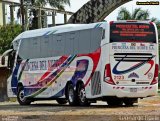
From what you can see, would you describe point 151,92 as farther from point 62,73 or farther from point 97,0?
point 97,0

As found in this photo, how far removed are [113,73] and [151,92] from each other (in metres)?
1.75

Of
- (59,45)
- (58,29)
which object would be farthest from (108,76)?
(58,29)

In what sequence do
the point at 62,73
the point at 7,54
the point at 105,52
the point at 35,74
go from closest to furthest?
the point at 105,52 < the point at 62,73 < the point at 35,74 < the point at 7,54

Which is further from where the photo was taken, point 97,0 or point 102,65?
point 97,0

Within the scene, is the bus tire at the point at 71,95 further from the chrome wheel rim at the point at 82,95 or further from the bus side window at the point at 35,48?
the bus side window at the point at 35,48

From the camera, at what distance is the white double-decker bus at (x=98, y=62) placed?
23.4m

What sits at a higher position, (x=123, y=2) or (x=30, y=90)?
(x=123, y=2)

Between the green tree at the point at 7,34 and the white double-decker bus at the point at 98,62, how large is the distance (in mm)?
33984

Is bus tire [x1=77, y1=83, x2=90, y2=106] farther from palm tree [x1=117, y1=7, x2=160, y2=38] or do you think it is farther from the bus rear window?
palm tree [x1=117, y1=7, x2=160, y2=38]

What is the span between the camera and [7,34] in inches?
2477

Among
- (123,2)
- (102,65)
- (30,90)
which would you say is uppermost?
(123,2)

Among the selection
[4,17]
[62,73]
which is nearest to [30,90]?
[62,73]

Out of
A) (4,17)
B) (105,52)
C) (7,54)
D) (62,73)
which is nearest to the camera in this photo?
(105,52)

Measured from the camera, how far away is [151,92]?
2392cm
